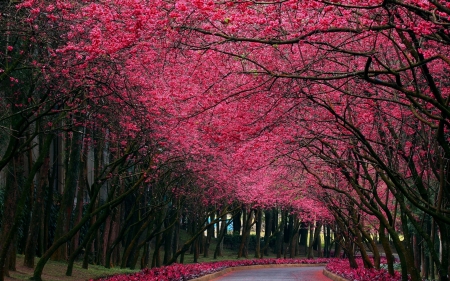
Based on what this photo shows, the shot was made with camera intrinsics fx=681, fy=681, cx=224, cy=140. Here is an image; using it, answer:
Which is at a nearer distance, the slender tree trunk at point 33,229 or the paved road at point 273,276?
the slender tree trunk at point 33,229

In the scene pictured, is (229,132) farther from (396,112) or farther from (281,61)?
(396,112)

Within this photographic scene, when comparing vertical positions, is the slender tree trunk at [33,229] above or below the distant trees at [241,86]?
below

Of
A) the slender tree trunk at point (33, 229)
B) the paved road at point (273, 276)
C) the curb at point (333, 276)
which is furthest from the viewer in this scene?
the paved road at point (273, 276)

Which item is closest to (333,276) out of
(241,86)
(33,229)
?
(33,229)

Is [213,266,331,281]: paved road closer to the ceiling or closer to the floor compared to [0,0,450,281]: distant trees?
closer to the floor

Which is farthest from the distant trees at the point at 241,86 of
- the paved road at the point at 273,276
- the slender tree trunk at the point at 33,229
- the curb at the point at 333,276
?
the paved road at the point at 273,276

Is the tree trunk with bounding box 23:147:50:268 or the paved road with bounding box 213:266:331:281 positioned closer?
the tree trunk with bounding box 23:147:50:268

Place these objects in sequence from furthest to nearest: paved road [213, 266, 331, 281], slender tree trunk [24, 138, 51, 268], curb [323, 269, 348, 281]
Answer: paved road [213, 266, 331, 281] < curb [323, 269, 348, 281] < slender tree trunk [24, 138, 51, 268]

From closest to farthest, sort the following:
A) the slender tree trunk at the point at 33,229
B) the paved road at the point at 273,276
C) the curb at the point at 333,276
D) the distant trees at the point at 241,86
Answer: the distant trees at the point at 241,86
the slender tree trunk at the point at 33,229
the curb at the point at 333,276
the paved road at the point at 273,276

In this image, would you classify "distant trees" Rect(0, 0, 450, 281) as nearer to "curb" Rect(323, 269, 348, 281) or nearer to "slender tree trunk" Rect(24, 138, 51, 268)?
"slender tree trunk" Rect(24, 138, 51, 268)

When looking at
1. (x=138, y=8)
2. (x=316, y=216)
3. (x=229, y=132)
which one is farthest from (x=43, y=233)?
(x=316, y=216)

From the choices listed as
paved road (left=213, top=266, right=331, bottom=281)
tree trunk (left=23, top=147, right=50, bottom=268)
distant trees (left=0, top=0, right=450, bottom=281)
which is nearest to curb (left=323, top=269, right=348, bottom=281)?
paved road (left=213, top=266, right=331, bottom=281)

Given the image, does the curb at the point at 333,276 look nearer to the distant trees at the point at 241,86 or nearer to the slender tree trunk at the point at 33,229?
the distant trees at the point at 241,86

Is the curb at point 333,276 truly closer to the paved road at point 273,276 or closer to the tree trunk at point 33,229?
the paved road at point 273,276
